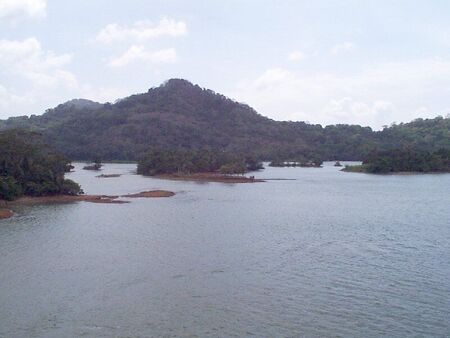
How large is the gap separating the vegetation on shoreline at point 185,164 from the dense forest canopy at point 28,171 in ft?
136

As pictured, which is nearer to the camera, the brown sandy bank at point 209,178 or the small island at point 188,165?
the brown sandy bank at point 209,178

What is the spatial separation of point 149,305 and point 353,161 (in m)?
163

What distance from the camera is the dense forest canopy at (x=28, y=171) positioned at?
182 feet

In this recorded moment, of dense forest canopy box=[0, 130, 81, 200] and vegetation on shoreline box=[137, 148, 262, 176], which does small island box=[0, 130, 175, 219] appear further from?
vegetation on shoreline box=[137, 148, 262, 176]

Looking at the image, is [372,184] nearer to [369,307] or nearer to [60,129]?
[369,307]

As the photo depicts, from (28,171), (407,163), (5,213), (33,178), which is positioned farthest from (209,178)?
(5,213)

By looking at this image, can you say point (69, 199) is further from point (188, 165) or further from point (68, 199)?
point (188, 165)

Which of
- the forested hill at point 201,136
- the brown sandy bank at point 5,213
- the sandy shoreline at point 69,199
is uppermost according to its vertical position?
the forested hill at point 201,136

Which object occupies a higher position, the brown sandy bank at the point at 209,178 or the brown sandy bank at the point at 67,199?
the brown sandy bank at the point at 209,178

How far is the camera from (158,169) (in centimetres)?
10312

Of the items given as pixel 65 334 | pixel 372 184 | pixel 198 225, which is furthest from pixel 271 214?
pixel 372 184

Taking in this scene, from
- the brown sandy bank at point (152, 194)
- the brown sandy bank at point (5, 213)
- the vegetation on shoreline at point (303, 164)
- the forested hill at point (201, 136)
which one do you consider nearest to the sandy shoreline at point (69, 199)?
the brown sandy bank at point (152, 194)

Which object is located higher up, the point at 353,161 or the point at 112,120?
the point at 112,120

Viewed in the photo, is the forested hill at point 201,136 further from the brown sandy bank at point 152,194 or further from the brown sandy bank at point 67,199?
the brown sandy bank at point 67,199
